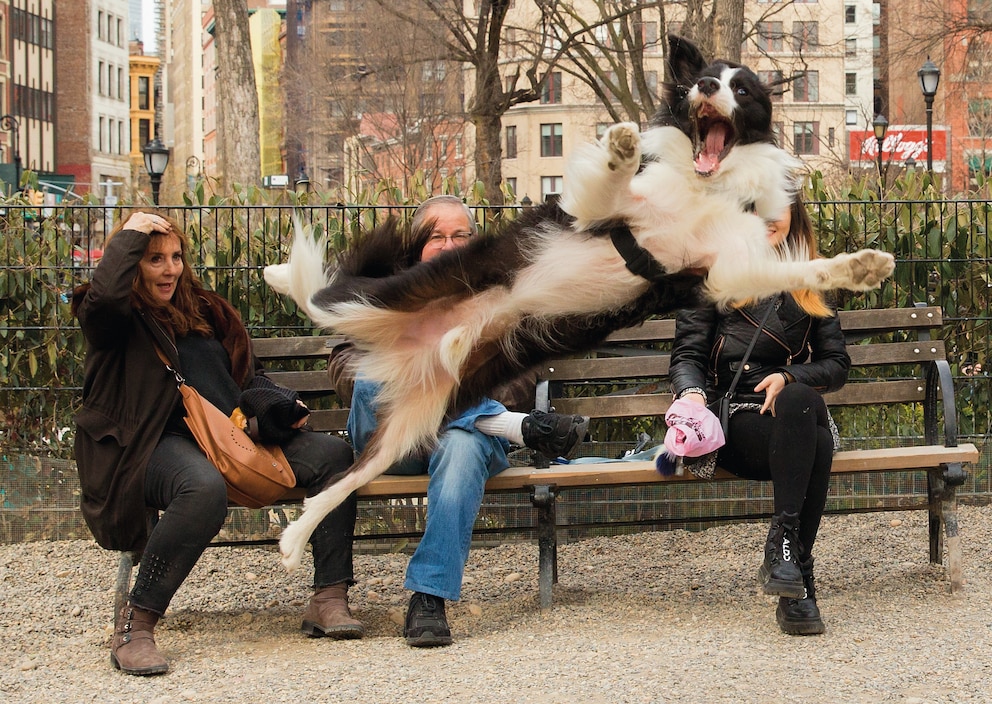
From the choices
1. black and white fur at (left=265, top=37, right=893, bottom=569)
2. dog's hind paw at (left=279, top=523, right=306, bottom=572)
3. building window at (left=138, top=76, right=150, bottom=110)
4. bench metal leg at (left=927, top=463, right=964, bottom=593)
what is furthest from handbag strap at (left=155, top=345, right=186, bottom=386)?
building window at (left=138, top=76, right=150, bottom=110)

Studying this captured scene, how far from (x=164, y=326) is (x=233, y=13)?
10.5m

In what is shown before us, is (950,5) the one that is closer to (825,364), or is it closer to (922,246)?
(922,246)

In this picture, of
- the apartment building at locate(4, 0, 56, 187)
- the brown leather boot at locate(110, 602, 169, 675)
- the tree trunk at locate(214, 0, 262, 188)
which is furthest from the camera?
the apartment building at locate(4, 0, 56, 187)

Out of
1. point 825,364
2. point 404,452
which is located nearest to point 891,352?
point 825,364

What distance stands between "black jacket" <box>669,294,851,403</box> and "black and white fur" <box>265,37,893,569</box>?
0.81 m

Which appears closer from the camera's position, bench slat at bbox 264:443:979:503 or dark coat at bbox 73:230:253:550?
dark coat at bbox 73:230:253:550

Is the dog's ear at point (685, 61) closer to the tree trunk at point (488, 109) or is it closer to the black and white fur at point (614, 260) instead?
the black and white fur at point (614, 260)

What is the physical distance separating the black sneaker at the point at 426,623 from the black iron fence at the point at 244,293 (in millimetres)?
1640

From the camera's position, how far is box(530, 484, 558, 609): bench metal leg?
4719mm

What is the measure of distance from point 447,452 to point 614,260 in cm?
107

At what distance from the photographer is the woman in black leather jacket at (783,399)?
4289mm

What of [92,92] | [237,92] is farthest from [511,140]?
[237,92]

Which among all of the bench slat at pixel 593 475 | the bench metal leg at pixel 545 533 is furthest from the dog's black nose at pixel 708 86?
the bench metal leg at pixel 545 533

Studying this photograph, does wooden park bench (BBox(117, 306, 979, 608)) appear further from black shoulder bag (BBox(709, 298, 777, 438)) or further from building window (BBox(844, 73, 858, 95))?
building window (BBox(844, 73, 858, 95))
